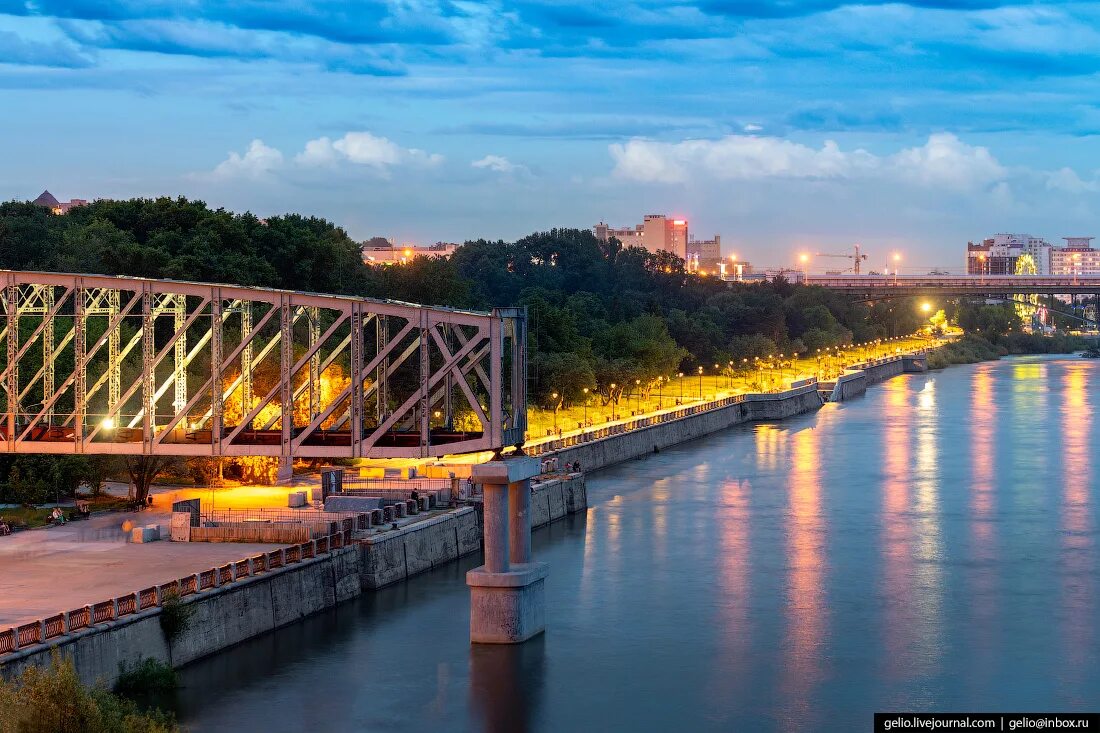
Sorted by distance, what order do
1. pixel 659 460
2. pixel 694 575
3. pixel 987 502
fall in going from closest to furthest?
pixel 694 575 → pixel 987 502 → pixel 659 460

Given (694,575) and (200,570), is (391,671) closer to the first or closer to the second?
(200,570)

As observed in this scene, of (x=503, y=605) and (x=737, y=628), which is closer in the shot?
(x=503, y=605)

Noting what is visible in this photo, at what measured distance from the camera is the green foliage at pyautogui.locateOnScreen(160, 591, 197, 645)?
35781 millimetres

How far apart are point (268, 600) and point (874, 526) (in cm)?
2815

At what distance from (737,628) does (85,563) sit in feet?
55.1

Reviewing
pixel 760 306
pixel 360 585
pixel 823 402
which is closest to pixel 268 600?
pixel 360 585

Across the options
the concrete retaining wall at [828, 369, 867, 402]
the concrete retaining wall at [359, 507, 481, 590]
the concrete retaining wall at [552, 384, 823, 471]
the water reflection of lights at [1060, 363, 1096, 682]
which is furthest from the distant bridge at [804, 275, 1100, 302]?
the concrete retaining wall at [359, 507, 481, 590]

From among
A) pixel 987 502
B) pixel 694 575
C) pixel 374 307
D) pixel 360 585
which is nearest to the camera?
pixel 374 307

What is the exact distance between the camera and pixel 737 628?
43.2 m

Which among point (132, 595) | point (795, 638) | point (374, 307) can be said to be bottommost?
point (795, 638)

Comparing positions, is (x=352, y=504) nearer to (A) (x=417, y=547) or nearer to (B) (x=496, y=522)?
(A) (x=417, y=547)

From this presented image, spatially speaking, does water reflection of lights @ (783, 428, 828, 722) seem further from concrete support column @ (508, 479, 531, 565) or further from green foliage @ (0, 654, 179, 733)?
green foliage @ (0, 654, 179, 733)

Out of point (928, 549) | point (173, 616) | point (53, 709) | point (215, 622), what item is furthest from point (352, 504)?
point (53, 709)

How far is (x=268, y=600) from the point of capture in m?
40.2
